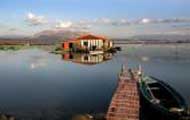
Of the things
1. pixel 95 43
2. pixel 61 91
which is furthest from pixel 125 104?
pixel 95 43

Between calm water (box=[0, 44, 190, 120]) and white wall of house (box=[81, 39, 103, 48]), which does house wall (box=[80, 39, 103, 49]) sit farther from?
calm water (box=[0, 44, 190, 120])

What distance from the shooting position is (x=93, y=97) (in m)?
38.1

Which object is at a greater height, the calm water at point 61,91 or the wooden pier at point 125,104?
the wooden pier at point 125,104

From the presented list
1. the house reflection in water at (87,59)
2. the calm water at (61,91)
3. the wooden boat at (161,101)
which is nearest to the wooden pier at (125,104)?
the wooden boat at (161,101)

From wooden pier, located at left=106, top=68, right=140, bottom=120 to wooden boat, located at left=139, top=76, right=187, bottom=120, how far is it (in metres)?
0.73

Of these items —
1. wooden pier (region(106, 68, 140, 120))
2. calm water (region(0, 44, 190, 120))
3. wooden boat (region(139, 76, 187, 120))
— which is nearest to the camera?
wooden pier (region(106, 68, 140, 120))

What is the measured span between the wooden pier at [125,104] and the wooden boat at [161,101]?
0.73 metres

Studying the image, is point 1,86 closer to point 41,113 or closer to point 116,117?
point 41,113

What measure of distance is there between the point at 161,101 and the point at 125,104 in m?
4.11

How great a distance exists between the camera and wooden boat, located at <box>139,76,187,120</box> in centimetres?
2512

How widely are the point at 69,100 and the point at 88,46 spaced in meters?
79.6

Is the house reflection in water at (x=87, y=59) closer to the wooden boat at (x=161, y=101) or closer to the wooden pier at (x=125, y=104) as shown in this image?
the wooden boat at (x=161, y=101)

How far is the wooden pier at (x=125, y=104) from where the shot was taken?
975 inches

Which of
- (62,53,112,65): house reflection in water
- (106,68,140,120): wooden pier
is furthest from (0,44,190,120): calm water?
(62,53,112,65): house reflection in water
